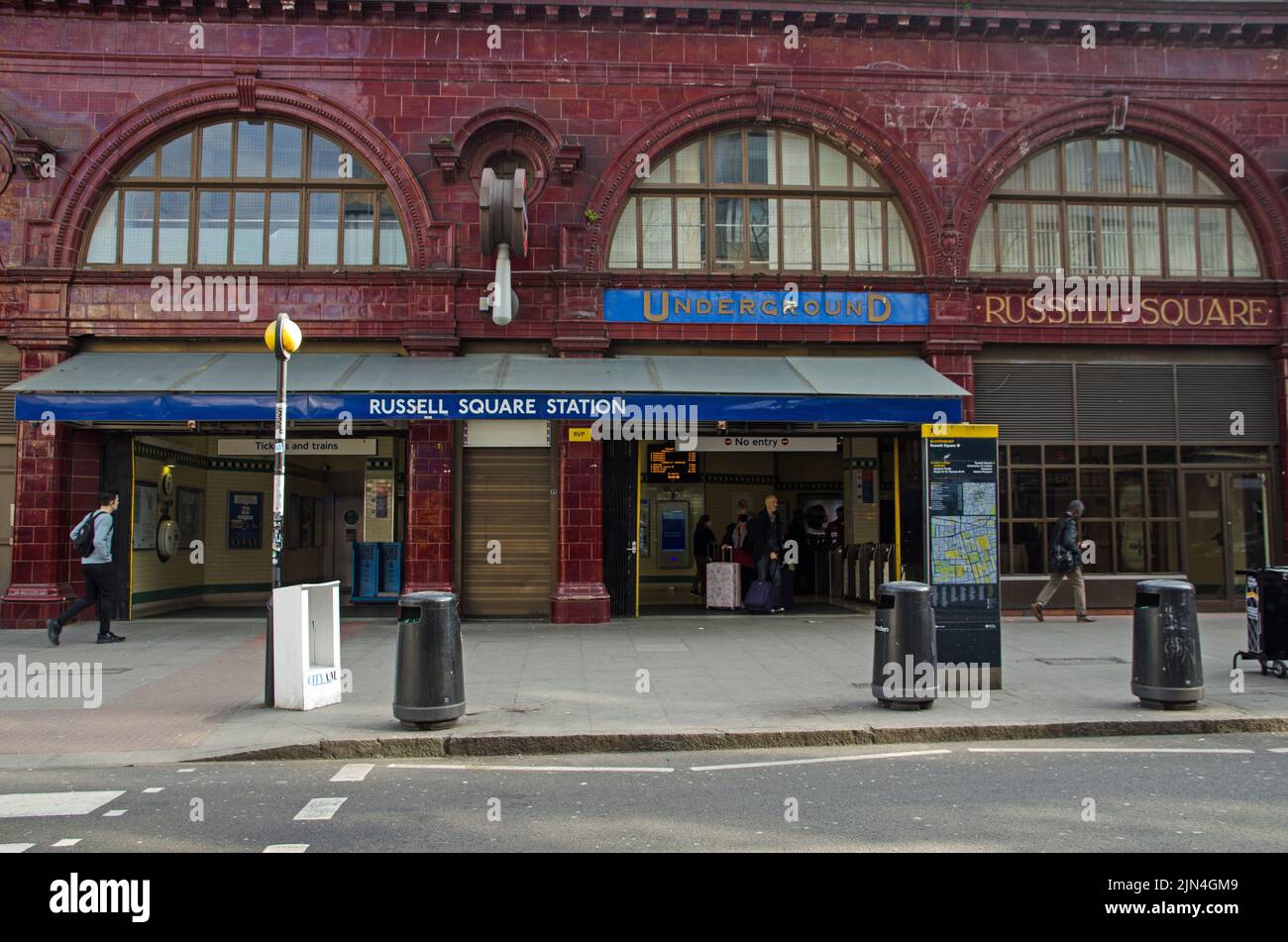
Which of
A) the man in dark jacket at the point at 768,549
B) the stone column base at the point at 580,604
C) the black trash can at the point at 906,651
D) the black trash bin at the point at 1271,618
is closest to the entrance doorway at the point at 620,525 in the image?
the stone column base at the point at 580,604

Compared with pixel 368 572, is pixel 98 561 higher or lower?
higher

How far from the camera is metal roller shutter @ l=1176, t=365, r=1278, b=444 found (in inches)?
638

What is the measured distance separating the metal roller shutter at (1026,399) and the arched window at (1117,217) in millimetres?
1660

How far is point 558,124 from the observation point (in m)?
15.5

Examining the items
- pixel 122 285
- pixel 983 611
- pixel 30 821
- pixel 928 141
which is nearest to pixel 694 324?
pixel 928 141

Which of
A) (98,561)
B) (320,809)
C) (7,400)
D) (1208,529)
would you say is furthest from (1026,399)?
(7,400)

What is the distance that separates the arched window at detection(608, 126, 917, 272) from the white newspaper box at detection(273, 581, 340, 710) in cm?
834

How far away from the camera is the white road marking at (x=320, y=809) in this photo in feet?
19.6

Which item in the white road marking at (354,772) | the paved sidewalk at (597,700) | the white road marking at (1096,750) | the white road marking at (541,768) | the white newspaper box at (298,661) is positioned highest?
the white newspaper box at (298,661)

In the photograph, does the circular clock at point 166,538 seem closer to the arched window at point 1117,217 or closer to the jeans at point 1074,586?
the jeans at point 1074,586

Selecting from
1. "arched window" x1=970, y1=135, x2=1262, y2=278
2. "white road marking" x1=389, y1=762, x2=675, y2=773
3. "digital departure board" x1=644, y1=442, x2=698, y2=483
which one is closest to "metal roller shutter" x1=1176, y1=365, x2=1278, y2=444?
"arched window" x1=970, y1=135, x2=1262, y2=278

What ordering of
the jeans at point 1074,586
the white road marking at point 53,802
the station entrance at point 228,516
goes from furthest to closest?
the station entrance at point 228,516 → the jeans at point 1074,586 → the white road marking at point 53,802

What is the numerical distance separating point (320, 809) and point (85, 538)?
8.57m

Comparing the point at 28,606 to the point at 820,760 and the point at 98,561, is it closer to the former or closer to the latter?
the point at 98,561
